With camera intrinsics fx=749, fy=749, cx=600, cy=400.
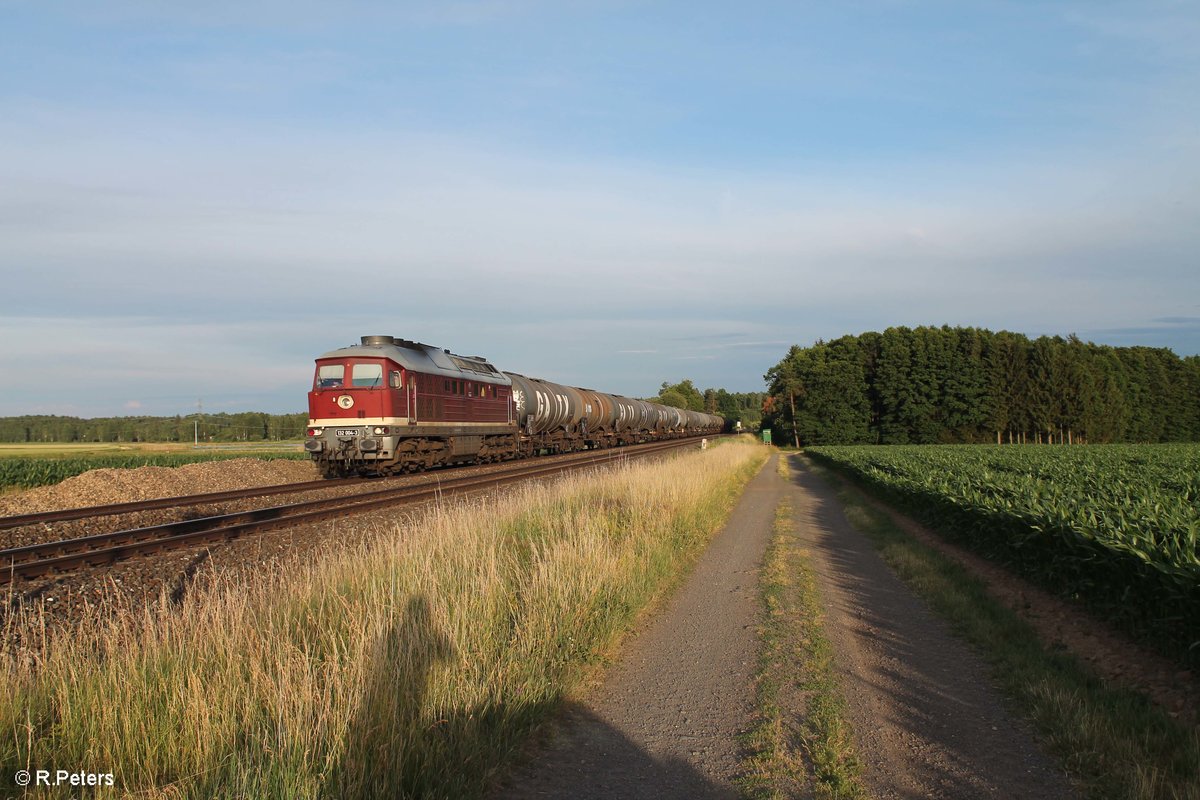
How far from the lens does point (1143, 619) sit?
7230mm

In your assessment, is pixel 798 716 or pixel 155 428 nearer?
pixel 798 716

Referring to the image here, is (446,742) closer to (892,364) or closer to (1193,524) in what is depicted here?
(1193,524)

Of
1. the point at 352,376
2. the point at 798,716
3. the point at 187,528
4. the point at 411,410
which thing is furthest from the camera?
the point at 411,410

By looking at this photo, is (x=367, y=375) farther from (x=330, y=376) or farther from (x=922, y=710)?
(x=922, y=710)

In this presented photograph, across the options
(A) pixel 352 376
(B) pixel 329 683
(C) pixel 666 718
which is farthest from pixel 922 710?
(A) pixel 352 376

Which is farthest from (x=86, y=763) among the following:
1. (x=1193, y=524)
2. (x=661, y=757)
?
(x=1193, y=524)

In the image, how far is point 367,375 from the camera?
863 inches

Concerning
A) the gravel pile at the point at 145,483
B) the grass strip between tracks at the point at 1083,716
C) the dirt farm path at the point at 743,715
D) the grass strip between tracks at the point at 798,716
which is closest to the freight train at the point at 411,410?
the gravel pile at the point at 145,483

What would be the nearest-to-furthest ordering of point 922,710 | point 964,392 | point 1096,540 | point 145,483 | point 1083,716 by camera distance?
1. point 1083,716
2. point 922,710
3. point 1096,540
4. point 145,483
5. point 964,392

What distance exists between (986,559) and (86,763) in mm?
12232

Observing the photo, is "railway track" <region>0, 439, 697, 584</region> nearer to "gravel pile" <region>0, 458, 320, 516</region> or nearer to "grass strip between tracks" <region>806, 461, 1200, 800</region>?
"gravel pile" <region>0, 458, 320, 516</region>

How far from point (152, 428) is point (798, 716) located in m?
123

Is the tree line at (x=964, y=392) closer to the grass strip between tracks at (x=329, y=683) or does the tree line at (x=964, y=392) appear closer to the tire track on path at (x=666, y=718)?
the tire track on path at (x=666, y=718)

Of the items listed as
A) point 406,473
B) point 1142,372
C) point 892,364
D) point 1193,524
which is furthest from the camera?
point 1142,372
